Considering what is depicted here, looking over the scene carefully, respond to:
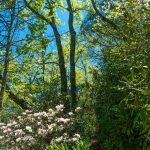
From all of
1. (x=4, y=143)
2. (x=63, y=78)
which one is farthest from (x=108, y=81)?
(x=63, y=78)

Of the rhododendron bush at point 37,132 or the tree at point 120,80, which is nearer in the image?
Result: the tree at point 120,80

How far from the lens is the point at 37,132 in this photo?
559 inches

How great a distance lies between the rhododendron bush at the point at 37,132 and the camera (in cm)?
1363

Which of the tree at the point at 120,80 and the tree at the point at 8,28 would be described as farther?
the tree at the point at 8,28

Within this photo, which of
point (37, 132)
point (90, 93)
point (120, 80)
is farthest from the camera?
point (90, 93)

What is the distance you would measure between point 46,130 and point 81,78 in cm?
3745

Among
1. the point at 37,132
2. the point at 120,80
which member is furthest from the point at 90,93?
the point at 120,80

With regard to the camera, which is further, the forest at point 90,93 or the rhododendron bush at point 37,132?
the rhododendron bush at point 37,132

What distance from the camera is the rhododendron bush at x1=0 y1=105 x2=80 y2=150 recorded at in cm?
1363

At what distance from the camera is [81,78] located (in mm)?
51438

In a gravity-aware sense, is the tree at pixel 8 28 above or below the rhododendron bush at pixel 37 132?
above

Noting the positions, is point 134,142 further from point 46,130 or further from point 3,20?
point 3,20

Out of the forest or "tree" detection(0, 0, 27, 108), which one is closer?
the forest

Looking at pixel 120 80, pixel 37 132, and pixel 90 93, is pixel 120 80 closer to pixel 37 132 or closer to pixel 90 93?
pixel 37 132
